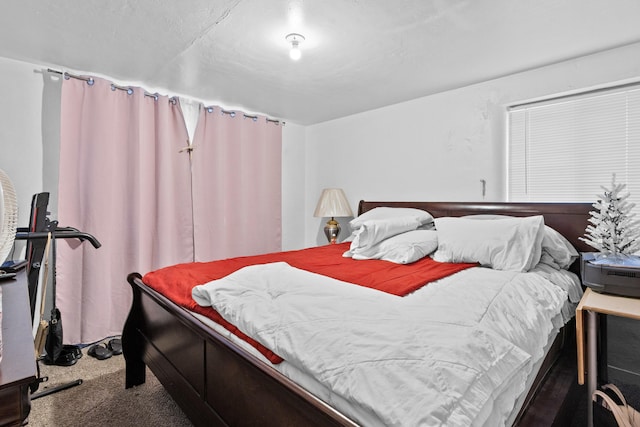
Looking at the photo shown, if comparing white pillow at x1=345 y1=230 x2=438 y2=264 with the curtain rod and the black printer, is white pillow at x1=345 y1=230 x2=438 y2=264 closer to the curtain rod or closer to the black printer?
the black printer

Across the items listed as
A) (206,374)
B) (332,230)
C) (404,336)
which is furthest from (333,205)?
(404,336)

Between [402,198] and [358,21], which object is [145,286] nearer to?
[358,21]

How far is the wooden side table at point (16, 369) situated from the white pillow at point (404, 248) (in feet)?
6.07

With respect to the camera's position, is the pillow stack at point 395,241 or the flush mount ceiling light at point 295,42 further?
the pillow stack at point 395,241

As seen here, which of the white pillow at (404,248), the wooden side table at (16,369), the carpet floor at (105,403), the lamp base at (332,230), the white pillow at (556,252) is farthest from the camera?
the lamp base at (332,230)

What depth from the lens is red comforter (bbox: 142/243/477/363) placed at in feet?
4.89

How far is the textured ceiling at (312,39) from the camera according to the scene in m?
1.69

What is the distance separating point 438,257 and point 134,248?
→ 98.4 inches

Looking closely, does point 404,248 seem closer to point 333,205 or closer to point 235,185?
point 333,205

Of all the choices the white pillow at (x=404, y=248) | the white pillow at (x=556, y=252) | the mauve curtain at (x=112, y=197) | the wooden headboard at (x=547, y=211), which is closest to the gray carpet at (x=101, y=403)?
the mauve curtain at (x=112, y=197)

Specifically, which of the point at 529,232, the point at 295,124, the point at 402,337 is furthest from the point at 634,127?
the point at 295,124

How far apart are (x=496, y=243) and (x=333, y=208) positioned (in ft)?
6.12

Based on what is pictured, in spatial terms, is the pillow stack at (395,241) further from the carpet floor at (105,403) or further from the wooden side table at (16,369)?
the wooden side table at (16,369)

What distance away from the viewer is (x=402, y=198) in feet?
10.7
